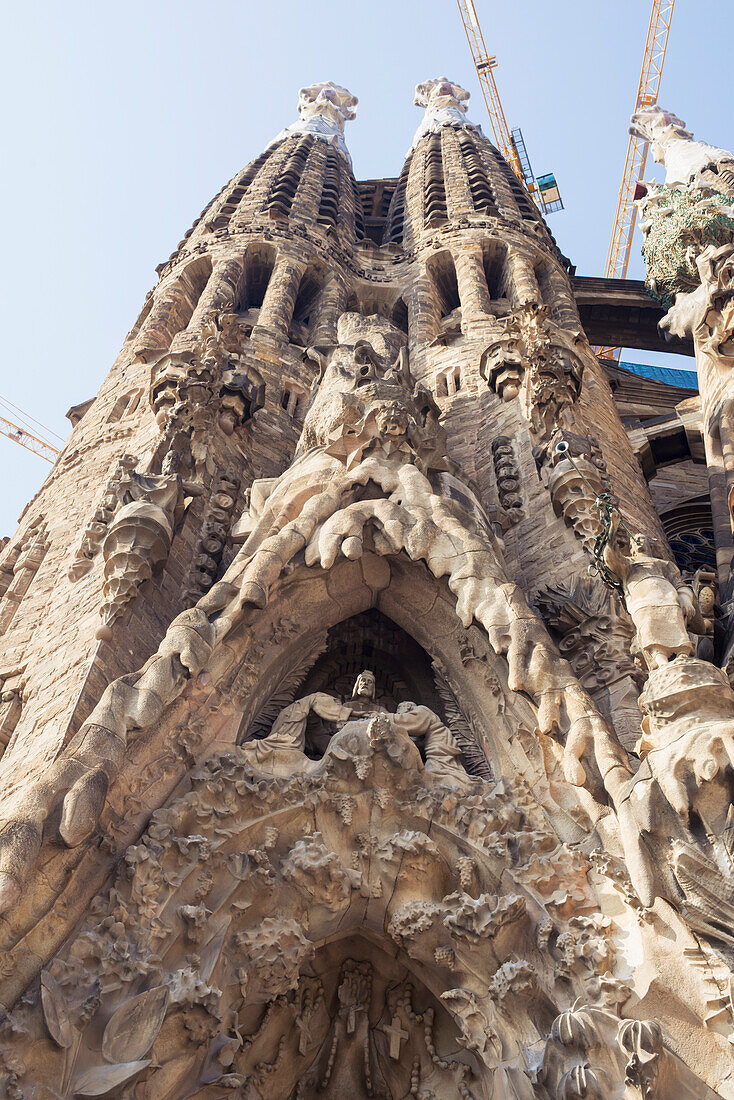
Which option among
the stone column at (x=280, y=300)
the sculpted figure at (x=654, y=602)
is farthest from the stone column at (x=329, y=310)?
the sculpted figure at (x=654, y=602)

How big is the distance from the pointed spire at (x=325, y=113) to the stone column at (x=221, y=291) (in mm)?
13007

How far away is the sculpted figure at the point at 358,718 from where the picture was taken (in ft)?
22.4

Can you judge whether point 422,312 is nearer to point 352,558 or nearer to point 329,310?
point 329,310

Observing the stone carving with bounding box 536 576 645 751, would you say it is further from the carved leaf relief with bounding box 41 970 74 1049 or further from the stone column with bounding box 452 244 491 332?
the stone column with bounding box 452 244 491 332

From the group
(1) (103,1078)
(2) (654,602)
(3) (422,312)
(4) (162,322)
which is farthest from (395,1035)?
(3) (422,312)

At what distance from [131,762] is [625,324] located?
21073 mm

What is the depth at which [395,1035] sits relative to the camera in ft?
20.5

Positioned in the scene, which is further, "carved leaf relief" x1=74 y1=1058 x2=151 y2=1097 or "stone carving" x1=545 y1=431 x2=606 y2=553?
"stone carving" x1=545 y1=431 x2=606 y2=553

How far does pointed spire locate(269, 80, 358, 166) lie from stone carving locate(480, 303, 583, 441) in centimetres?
1840

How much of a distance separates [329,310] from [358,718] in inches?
490

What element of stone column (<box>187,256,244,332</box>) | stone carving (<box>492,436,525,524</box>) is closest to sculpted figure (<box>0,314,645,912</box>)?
stone carving (<box>492,436,525,524</box>)

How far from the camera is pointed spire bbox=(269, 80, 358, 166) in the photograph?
105 feet

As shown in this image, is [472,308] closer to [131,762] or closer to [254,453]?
[254,453]

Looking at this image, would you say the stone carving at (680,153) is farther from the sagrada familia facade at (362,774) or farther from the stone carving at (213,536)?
the stone carving at (213,536)
